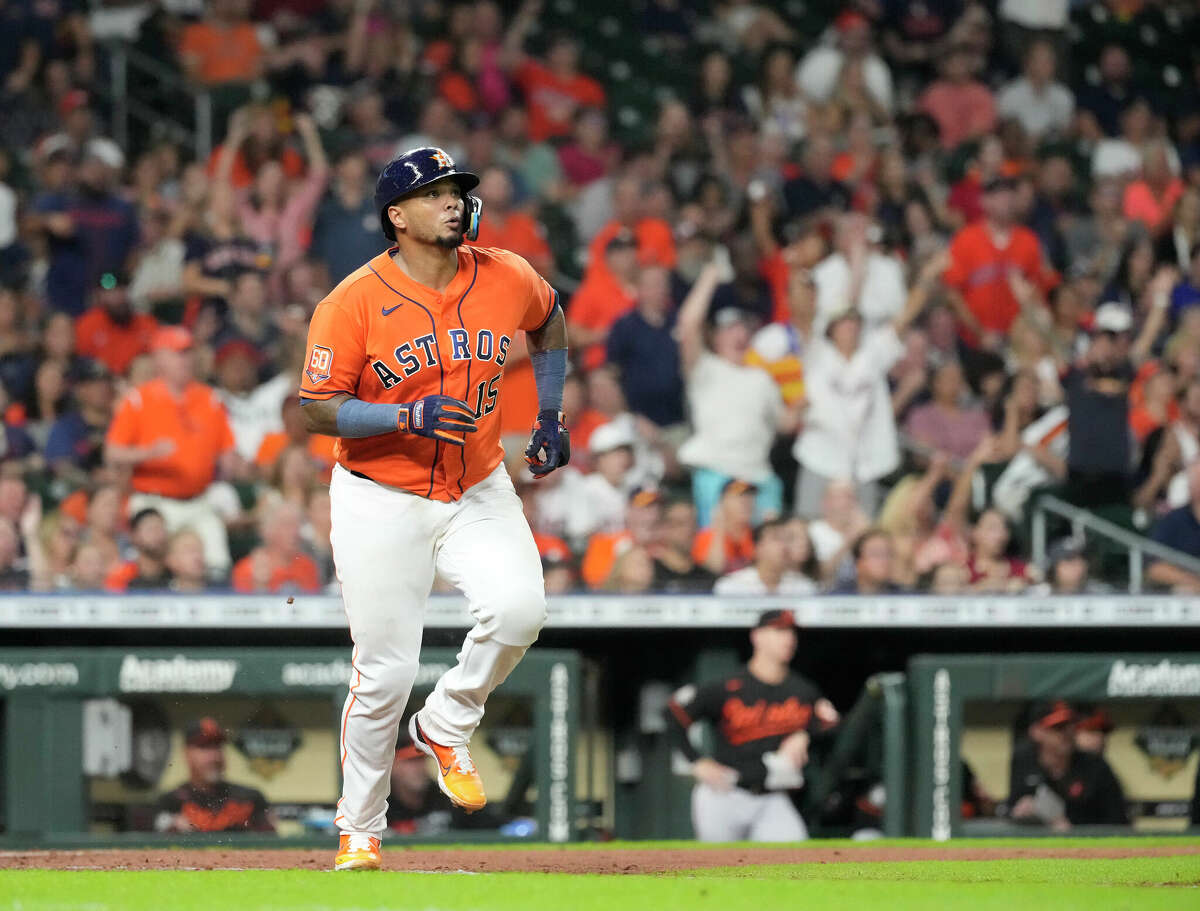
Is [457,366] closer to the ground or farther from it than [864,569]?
farther from it

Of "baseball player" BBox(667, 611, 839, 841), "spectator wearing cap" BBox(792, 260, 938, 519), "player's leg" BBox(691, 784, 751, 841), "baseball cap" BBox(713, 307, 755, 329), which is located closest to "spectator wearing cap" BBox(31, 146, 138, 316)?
"baseball cap" BBox(713, 307, 755, 329)

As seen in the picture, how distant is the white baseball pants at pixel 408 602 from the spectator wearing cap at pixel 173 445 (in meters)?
3.84

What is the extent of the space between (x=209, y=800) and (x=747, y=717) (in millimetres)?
2429

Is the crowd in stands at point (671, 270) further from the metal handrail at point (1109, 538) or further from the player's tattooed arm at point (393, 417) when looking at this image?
the player's tattooed arm at point (393, 417)

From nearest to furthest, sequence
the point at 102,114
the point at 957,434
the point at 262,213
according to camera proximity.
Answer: the point at 957,434, the point at 262,213, the point at 102,114

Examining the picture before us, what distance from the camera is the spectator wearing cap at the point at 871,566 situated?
8805mm

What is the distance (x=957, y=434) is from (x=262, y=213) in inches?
166

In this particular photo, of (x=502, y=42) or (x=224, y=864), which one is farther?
(x=502, y=42)

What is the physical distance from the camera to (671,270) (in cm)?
1109

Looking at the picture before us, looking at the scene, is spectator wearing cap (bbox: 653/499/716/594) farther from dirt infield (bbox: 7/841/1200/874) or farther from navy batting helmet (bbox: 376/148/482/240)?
navy batting helmet (bbox: 376/148/482/240)

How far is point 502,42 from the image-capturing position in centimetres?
1277

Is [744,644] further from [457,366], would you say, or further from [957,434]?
[457,366]

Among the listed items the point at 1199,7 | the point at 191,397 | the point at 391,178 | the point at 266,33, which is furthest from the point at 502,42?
the point at 391,178

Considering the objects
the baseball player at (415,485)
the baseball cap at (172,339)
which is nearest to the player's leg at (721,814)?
the baseball player at (415,485)
